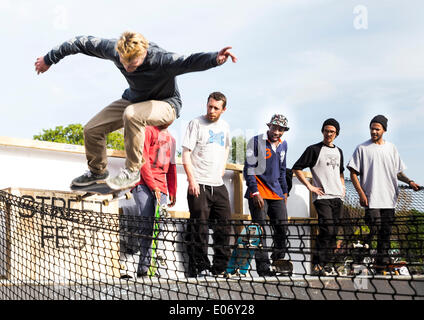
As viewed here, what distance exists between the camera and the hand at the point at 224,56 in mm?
3896

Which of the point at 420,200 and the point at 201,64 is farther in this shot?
the point at 420,200

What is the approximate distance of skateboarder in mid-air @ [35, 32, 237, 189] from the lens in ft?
14.2

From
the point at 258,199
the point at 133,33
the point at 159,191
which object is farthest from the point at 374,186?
the point at 133,33

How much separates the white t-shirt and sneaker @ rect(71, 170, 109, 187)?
3.13 feet

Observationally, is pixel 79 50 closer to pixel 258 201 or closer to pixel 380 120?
pixel 258 201

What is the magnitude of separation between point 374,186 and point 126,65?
3.17 meters

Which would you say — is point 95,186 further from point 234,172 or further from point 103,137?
point 234,172

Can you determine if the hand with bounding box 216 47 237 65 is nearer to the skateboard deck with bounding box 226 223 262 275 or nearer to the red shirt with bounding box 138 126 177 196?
the skateboard deck with bounding box 226 223 262 275

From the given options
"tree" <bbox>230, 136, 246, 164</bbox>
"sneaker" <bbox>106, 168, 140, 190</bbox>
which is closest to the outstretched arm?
"sneaker" <bbox>106, 168, 140, 190</bbox>

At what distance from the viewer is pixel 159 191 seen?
4.95 metres

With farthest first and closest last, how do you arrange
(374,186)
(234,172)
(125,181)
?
(234,172) → (374,186) → (125,181)

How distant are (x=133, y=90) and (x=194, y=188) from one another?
1.14m

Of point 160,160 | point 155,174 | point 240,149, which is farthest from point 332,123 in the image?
point 240,149

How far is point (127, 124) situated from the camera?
14.9 feet
